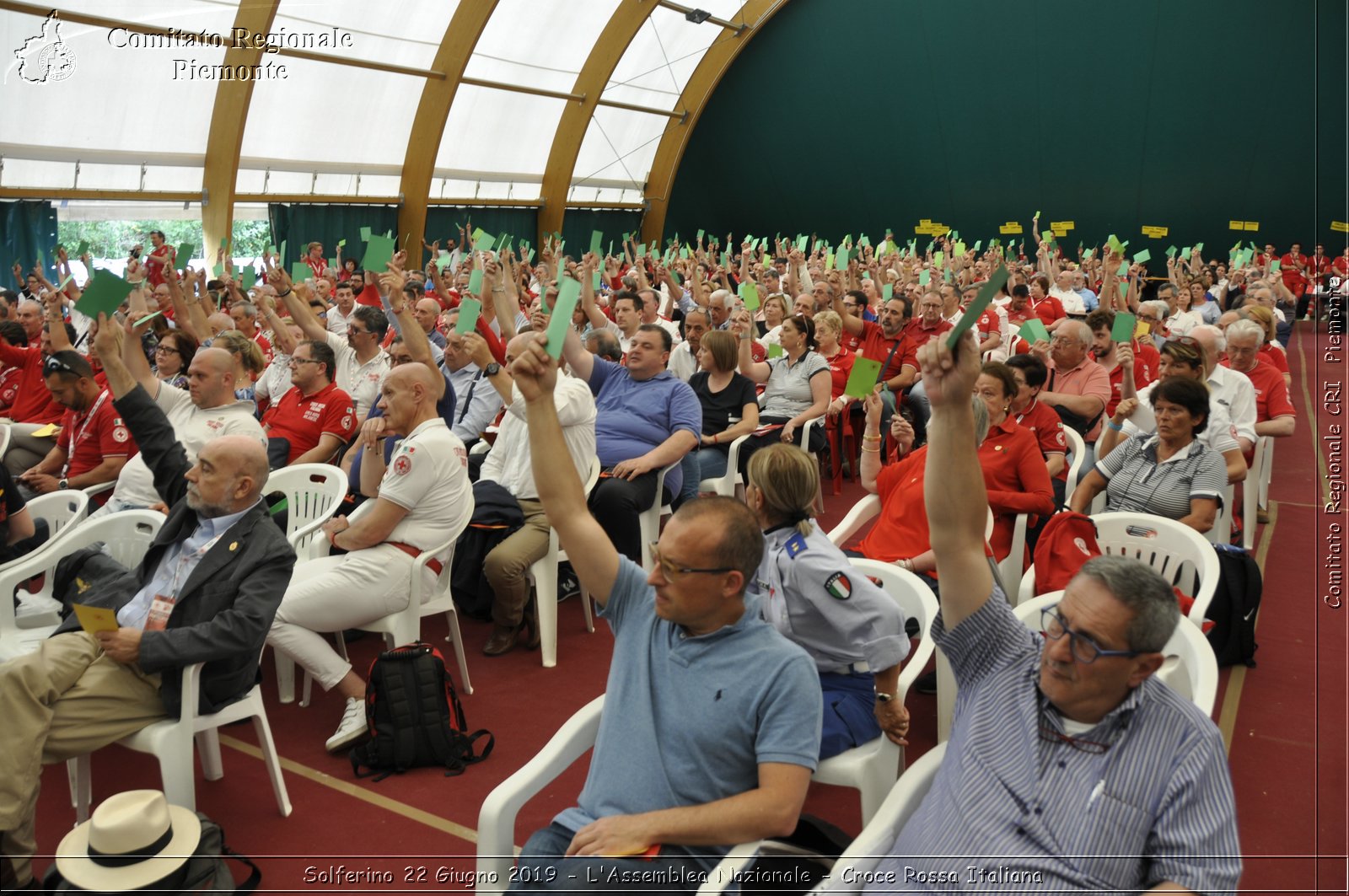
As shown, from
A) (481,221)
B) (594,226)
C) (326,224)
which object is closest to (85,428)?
(326,224)

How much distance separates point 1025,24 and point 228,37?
1373 centimetres

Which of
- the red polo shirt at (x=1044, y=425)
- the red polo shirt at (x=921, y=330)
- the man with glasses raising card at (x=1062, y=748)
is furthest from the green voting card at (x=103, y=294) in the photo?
the red polo shirt at (x=921, y=330)

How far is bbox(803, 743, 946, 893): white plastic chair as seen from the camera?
1634 mm

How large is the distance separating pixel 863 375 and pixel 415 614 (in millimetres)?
1793

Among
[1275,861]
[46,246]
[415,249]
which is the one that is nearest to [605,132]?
[415,249]

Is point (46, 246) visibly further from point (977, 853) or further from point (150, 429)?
point (977, 853)

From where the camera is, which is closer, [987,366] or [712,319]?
[987,366]

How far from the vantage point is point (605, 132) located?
1986 cm

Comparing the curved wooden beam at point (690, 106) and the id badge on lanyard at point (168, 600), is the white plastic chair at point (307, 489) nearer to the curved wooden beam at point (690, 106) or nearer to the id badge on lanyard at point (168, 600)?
the id badge on lanyard at point (168, 600)

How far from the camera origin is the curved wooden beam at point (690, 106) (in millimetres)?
19984

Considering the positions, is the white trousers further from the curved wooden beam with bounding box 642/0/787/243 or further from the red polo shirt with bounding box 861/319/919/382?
the curved wooden beam with bounding box 642/0/787/243

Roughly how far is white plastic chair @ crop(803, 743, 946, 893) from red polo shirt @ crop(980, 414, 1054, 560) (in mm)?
1660

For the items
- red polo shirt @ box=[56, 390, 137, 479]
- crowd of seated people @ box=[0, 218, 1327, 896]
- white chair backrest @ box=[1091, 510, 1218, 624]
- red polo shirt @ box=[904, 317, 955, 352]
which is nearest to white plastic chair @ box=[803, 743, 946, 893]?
crowd of seated people @ box=[0, 218, 1327, 896]

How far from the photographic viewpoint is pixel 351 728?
304cm
